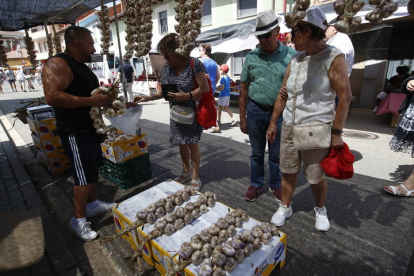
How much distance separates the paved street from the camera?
6.88ft

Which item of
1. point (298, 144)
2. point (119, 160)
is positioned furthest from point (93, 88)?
point (298, 144)

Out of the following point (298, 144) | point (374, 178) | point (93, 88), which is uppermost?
point (93, 88)

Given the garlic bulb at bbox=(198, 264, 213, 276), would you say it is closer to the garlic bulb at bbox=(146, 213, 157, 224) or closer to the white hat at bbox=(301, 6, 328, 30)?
the garlic bulb at bbox=(146, 213, 157, 224)

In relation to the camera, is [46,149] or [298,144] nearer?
[298,144]

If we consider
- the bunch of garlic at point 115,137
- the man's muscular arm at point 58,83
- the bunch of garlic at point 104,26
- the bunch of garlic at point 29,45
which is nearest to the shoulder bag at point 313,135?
the man's muscular arm at point 58,83

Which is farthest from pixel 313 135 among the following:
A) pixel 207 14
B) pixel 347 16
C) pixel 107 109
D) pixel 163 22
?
pixel 163 22

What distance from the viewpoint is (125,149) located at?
129 inches

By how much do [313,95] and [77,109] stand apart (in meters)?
2.15

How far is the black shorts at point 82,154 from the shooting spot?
2.29m

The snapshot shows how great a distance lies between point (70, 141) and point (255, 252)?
1.93 m

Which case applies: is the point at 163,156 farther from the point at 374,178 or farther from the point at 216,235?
the point at 374,178

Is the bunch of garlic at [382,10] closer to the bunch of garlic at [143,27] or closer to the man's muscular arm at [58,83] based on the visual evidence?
the man's muscular arm at [58,83]

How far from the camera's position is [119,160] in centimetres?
325

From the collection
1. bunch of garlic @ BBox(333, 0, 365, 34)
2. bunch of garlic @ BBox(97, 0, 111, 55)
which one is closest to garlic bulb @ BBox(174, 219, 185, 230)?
bunch of garlic @ BBox(333, 0, 365, 34)
